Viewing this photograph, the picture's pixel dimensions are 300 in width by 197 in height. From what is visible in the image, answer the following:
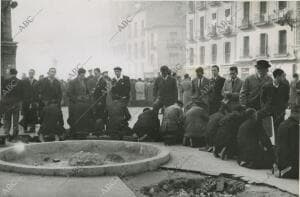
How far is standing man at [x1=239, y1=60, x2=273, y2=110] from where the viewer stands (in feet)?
30.9

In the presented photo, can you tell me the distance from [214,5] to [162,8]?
11362mm

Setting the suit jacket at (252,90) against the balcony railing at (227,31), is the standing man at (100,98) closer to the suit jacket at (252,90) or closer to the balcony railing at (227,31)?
the suit jacket at (252,90)

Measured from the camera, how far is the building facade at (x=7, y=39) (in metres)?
16.0

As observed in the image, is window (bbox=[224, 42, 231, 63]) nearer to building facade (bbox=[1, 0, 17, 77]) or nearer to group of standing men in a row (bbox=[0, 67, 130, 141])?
building facade (bbox=[1, 0, 17, 77])

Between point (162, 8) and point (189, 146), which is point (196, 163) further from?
point (162, 8)

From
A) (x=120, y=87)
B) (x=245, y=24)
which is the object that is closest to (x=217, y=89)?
(x=120, y=87)

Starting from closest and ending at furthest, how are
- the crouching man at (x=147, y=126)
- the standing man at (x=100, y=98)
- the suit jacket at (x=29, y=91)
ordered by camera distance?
the crouching man at (x=147, y=126), the suit jacket at (x=29, y=91), the standing man at (x=100, y=98)

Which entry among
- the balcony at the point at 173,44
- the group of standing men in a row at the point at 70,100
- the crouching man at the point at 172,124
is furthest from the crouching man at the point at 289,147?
the balcony at the point at 173,44

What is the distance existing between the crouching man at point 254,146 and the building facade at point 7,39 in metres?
10.1

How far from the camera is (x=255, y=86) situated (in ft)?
31.6

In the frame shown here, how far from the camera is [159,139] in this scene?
38.0ft

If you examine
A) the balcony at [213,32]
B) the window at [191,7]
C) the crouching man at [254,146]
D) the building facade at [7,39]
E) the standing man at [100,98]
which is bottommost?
the crouching man at [254,146]

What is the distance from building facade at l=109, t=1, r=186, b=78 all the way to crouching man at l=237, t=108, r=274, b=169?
40501 mm

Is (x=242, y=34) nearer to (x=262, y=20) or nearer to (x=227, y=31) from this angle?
(x=227, y=31)
